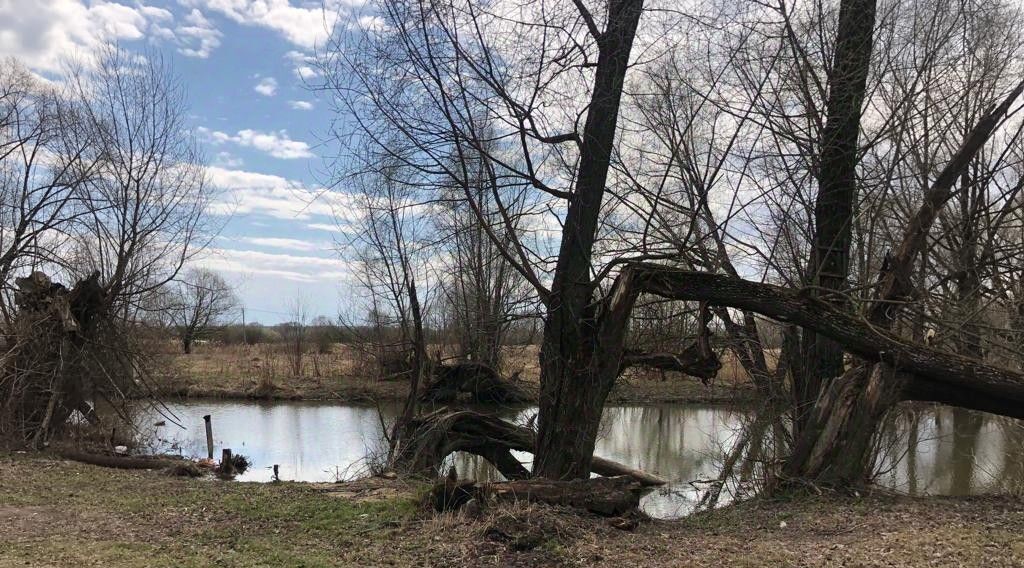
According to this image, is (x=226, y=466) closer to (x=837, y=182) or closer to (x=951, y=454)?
(x=837, y=182)

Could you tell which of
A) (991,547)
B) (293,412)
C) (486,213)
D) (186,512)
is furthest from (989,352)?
(293,412)

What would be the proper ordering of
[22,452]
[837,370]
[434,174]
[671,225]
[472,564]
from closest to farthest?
[472,564]
[434,174]
[837,370]
[671,225]
[22,452]

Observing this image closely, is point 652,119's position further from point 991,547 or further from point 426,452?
point 991,547

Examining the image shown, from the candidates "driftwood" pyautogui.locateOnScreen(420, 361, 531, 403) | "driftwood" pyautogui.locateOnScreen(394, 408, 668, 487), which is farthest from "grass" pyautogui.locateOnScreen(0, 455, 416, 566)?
"driftwood" pyautogui.locateOnScreen(420, 361, 531, 403)

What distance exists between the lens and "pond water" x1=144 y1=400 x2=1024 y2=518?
10.9m

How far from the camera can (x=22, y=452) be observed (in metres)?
10.2

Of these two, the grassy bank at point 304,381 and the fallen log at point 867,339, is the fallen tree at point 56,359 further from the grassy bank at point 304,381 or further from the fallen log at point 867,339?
the fallen log at point 867,339

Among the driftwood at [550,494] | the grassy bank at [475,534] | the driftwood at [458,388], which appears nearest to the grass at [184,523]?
the grassy bank at [475,534]

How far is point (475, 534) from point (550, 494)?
90 centimetres

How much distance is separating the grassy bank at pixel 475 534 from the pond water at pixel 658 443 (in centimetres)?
285

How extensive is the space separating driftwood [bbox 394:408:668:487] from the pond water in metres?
0.64

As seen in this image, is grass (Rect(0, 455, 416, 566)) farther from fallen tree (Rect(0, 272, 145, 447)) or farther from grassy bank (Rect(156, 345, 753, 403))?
grassy bank (Rect(156, 345, 753, 403))

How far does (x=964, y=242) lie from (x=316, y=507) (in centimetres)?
824

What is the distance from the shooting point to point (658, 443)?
60.2ft
